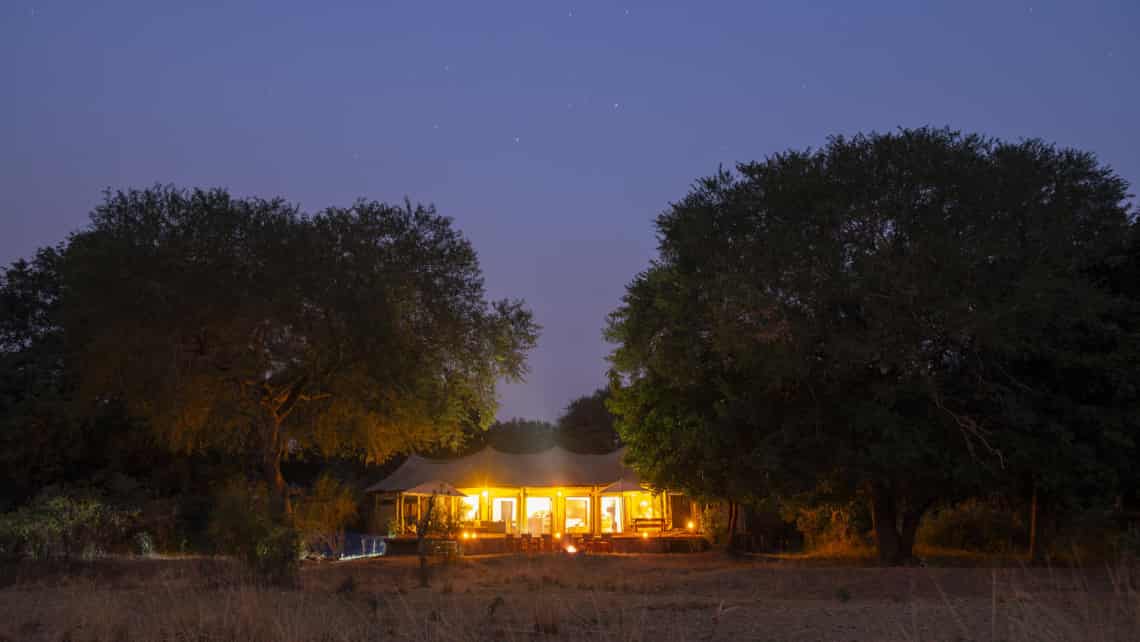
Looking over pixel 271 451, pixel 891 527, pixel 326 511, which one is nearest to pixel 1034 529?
pixel 891 527

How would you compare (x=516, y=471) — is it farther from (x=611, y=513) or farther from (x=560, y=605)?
(x=560, y=605)

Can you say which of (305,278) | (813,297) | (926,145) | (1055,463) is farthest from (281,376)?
(1055,463)

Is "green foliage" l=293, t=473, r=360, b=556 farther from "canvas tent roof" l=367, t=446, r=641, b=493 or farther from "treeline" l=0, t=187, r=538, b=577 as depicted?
"canvas tent roof" l=367, t=446, r=641, b=493

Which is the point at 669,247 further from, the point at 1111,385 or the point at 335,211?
the point at 1111,385

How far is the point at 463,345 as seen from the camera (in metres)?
24.5

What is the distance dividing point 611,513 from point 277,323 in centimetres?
1695

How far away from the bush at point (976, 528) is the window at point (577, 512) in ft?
39.7

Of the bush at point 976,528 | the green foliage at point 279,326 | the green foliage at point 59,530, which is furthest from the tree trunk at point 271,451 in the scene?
the bush at point 976,528

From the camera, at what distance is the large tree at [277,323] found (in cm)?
2166

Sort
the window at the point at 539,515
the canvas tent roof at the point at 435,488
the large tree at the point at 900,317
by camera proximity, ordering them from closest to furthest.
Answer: the large tree at the point at 900,317 → the canvas tent roof at the point at 435,488 → the window at the point at 539,515

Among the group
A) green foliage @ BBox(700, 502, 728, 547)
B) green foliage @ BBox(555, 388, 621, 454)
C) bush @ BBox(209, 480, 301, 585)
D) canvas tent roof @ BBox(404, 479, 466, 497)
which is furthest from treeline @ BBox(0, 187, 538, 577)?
green foliage @ BBox(555, 388, 621, 454)

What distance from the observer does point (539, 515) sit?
35281mm

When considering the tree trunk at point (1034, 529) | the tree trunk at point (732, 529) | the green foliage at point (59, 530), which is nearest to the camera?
the green foliage at point (59, 530)

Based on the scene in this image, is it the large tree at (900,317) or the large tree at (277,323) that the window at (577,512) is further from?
the large tree at (900,317)
